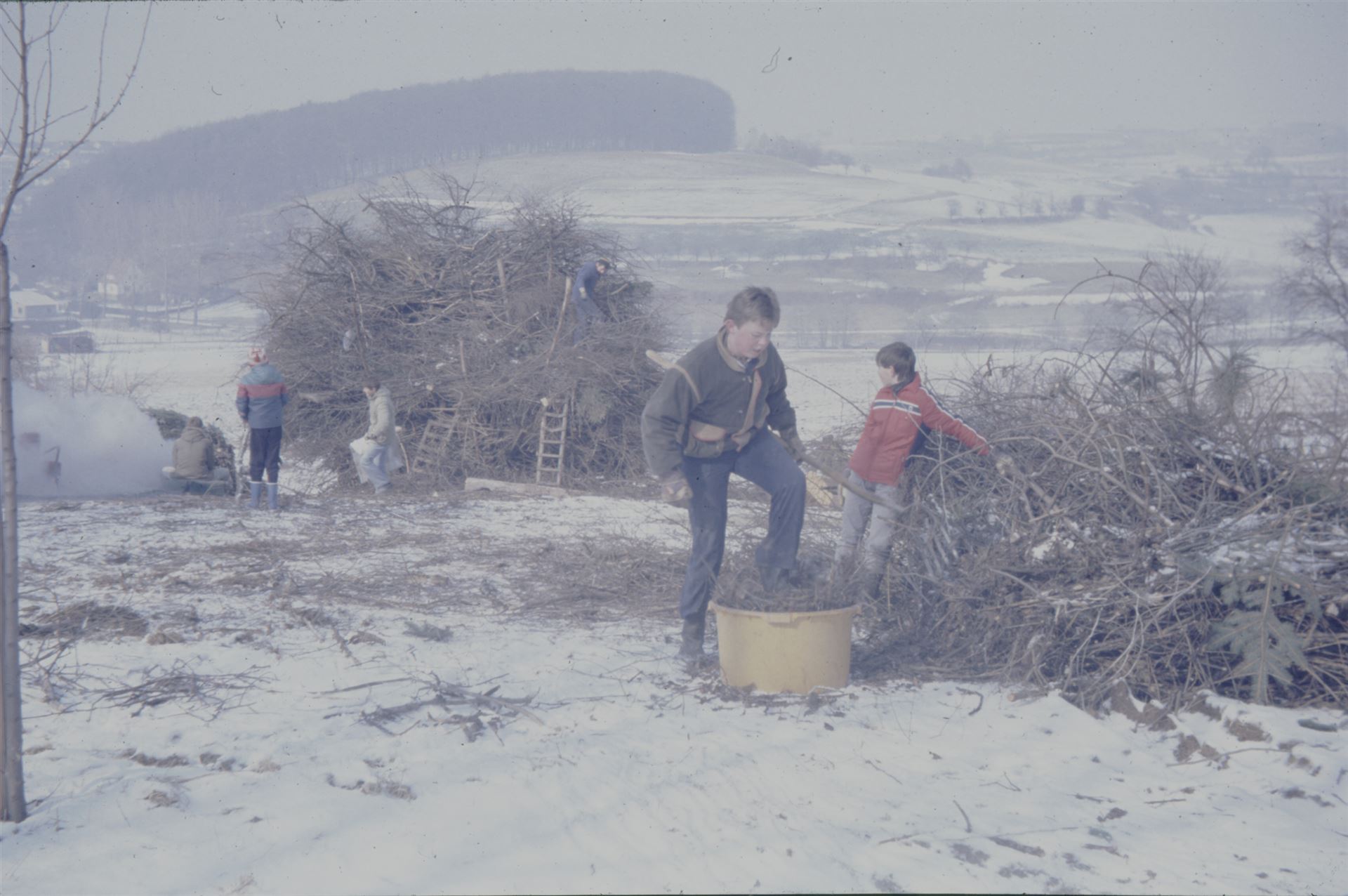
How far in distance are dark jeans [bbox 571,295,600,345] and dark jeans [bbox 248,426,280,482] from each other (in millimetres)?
5070

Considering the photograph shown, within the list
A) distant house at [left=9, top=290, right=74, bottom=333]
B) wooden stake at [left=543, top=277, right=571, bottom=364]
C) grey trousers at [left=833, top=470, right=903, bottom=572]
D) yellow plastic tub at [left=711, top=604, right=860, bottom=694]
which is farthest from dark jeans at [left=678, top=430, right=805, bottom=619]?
distant house at [left=9, top=290, right=74, bottom=333]

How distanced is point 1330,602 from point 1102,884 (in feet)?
6.71

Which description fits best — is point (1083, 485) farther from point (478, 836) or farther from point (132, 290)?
point (132, 290)

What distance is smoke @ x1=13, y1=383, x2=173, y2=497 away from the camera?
450 inches

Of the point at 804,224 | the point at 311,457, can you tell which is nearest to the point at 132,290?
the point at 804,224

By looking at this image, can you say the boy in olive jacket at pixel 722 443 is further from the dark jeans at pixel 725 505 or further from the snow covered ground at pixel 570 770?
the snow covered ground at pixel 570 770

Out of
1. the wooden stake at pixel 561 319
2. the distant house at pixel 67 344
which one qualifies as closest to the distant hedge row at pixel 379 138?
the distant house at pixel 67 344

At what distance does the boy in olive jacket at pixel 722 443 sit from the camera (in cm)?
452

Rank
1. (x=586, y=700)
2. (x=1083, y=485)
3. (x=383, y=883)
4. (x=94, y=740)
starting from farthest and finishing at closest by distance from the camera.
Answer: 1. (x=1083, y=485)
2. (x=586, y=700)
3. (x=94, y=740)
4. (x=383, y=883)

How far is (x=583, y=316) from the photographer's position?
47.0 ft

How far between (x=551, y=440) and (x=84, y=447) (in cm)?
563

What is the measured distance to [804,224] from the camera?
5831 cm

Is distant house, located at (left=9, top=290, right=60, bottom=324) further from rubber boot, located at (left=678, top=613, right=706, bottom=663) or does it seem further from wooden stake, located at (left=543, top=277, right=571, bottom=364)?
rubber boot, located at (left=678, top=613, right=706, bottom=663)

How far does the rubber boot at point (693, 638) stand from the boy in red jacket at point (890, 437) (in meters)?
0.82
